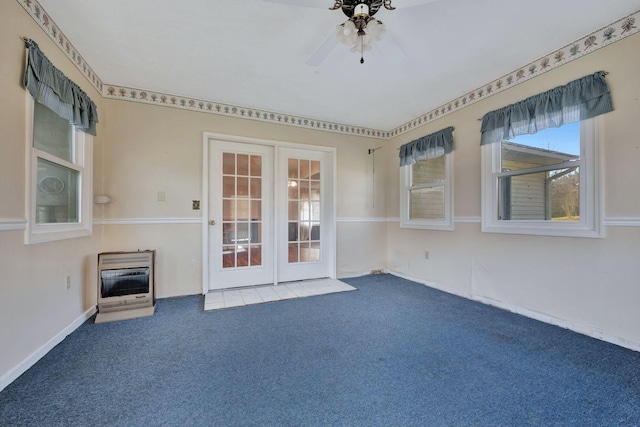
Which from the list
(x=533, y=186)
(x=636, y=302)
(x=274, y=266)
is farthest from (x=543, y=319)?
(x=274, y=266)

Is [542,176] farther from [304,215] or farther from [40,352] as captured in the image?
[40,352]

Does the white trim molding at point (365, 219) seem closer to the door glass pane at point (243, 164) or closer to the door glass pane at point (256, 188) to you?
the door glass pane at point (256, 188)

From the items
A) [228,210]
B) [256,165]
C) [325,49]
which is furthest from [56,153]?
[325,49]

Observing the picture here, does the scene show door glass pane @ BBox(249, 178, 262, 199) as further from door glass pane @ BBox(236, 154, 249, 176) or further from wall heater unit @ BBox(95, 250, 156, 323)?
wall heater unit @ BBox(95, 250, 156, 323)

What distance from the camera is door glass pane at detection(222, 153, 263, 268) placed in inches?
136

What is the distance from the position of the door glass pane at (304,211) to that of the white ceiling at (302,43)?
1.06m

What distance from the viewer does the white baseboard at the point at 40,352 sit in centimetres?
153

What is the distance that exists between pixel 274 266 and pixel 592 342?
3231mm

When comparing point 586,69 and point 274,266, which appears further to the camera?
point 274,266

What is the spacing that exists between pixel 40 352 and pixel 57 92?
1902mm

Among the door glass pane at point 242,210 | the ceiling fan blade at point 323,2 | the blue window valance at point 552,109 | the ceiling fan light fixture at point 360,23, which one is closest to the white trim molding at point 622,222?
the blue window valance at point 552,109

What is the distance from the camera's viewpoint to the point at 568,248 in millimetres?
2283

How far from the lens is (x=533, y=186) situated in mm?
2617

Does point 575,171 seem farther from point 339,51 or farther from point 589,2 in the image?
point 339,51
